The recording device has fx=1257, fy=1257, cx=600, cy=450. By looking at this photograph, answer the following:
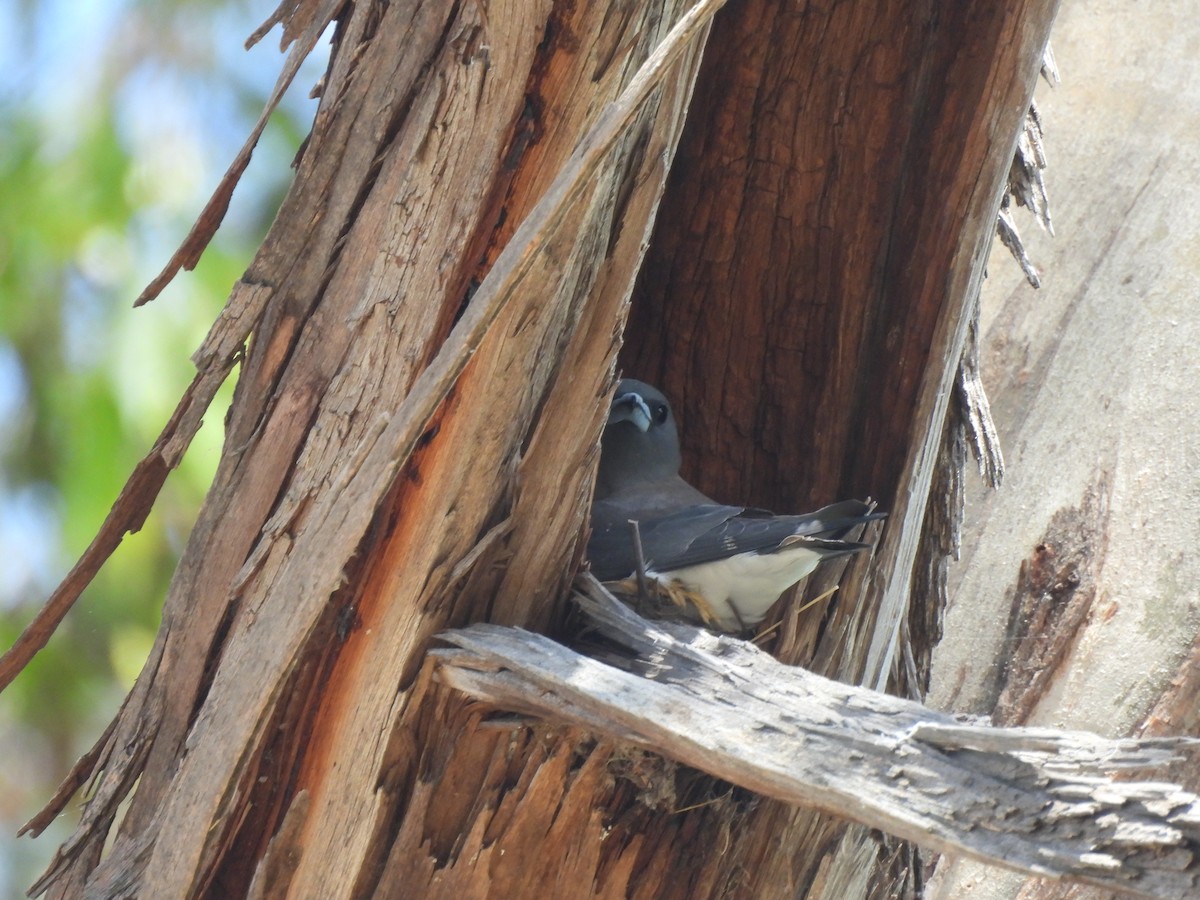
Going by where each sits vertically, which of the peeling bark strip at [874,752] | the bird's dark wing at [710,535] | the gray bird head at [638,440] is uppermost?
the gray bird head at [638,440]

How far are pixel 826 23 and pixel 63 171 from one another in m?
3.80

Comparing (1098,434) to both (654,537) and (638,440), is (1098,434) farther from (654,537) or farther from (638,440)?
(654,537)

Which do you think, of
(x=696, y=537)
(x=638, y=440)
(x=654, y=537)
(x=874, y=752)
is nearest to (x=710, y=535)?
(x=696, y=537)

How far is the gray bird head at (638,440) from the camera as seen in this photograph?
3.08 metres

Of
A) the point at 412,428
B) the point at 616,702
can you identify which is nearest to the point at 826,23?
the point at 412,428

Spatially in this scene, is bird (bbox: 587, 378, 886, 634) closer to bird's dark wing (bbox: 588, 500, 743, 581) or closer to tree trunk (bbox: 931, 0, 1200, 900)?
bird's dark wing (bbox: 588, 500, 743, 581)

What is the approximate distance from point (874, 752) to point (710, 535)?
117 centimetres

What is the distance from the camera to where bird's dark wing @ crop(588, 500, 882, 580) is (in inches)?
86.2

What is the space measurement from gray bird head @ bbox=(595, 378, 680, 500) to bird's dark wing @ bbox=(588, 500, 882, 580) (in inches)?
12.1

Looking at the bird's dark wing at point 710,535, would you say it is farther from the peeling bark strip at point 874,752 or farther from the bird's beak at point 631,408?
the peeling bark strip at point 874,752

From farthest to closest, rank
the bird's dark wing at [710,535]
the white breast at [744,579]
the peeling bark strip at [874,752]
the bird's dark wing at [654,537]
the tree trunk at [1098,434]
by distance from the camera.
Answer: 1. the tree trunk at [1098,434]
2. the bird's dark wing at [654,537]
3. the white breast at [744,579]
4. the bird's dark wing at [710,535]
5. the peeling bark strip at [874,752]

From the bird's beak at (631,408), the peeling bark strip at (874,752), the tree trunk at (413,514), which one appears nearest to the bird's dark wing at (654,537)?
the bird's beak at (631,408)

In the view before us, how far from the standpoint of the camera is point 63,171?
5.39m

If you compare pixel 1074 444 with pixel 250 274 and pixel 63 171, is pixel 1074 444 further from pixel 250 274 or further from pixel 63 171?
pixel 63 171
